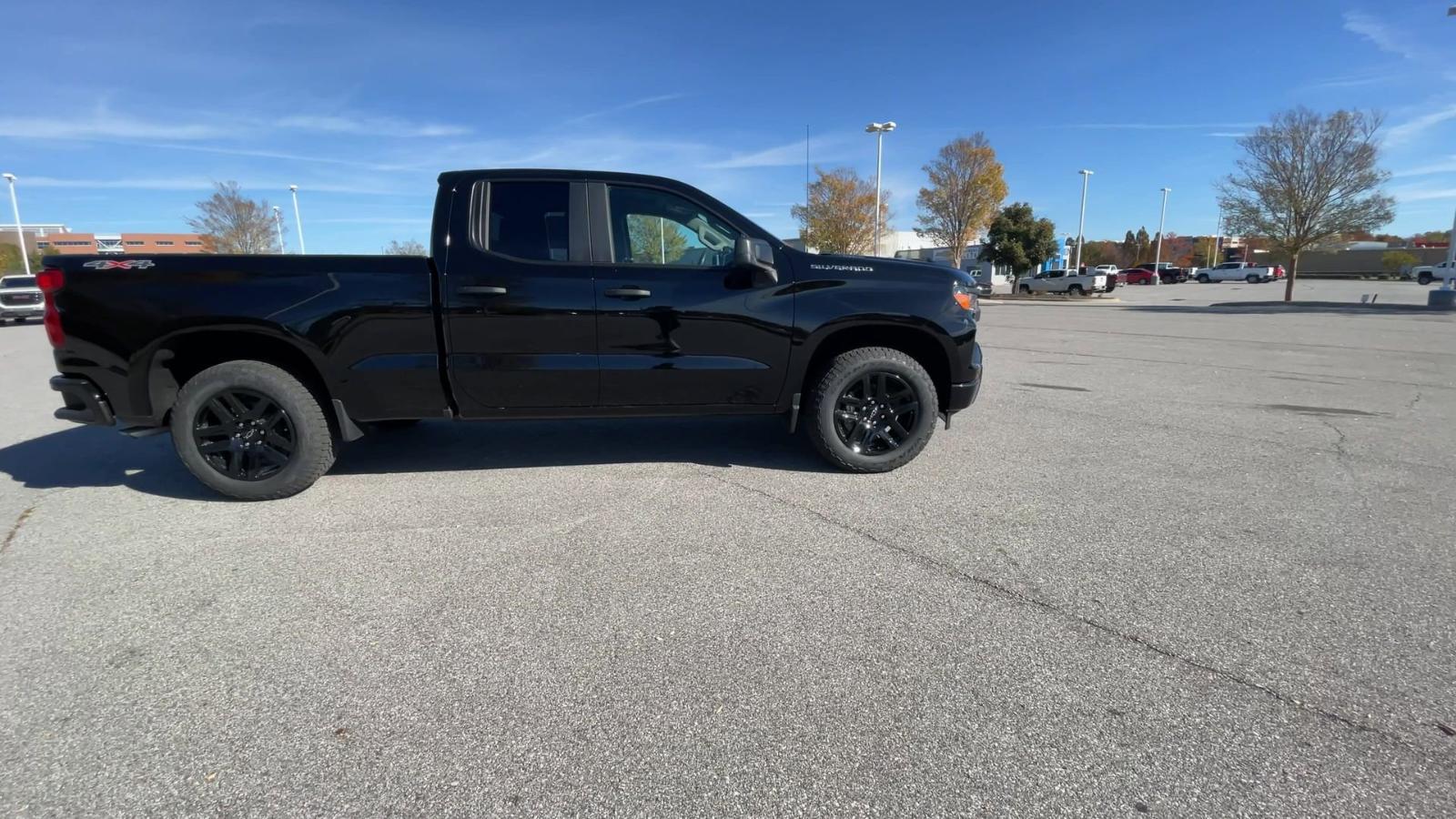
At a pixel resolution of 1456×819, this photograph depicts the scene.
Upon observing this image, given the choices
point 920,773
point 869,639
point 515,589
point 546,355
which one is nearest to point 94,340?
point 546,355

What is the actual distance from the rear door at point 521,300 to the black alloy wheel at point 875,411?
1663 millimetres

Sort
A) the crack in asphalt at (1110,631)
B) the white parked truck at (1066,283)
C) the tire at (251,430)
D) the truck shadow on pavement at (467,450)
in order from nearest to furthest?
the crack in asphalt at (1110,631) → the tire at (251,430) → the truck shadow on pavement at (467,450) → the white parked truck at (1066,283)

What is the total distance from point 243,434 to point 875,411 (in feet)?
12.9

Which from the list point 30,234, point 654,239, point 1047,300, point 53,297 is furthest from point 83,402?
point 30,234

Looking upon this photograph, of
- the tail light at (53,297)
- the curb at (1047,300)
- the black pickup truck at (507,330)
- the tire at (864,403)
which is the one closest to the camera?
the tail light at (53,297)

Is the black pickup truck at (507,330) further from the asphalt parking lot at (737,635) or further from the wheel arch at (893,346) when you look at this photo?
the asphalt parking lot at (737,635)

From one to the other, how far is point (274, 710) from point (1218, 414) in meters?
7.60

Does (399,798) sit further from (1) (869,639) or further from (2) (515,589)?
(1) (869,639)

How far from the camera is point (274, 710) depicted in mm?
2307

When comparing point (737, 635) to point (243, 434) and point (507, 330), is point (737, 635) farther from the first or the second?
point (243, 434)

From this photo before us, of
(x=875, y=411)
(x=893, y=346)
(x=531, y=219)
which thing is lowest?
(x=875, y=411)

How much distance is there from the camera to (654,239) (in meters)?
4.62

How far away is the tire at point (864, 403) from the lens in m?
4.63

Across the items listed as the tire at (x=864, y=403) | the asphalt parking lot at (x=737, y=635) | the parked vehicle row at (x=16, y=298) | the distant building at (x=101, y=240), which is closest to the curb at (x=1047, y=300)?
the asphalt parking lot at (x=737, y=635)
